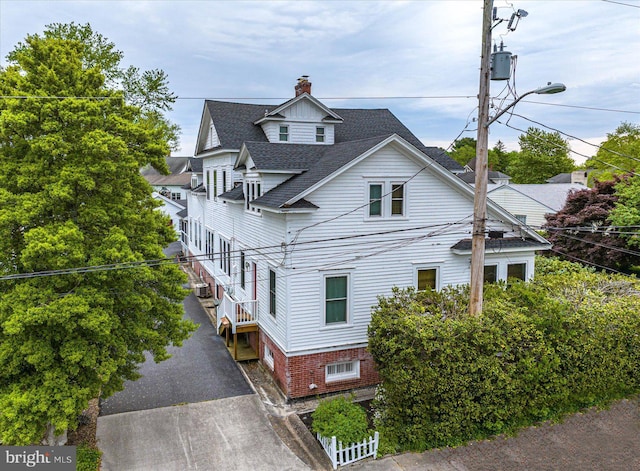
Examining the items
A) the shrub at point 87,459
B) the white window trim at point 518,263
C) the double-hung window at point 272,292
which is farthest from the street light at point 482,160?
the shrub at point 87,459

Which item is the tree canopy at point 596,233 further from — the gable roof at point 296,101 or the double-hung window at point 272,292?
the double-hung window at point 272,292

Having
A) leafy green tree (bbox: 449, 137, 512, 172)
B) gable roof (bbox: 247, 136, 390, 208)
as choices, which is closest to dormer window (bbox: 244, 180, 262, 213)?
gable roof (bbox: 247, 136, 390, 208)

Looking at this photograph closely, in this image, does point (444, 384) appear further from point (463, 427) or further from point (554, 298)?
point (554, 298)

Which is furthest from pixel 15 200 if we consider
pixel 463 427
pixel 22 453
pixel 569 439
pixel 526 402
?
pixel 569 439

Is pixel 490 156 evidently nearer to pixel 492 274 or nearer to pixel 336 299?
pixel 492 274

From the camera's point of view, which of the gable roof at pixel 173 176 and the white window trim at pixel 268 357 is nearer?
the white window trim at pixel 268 357

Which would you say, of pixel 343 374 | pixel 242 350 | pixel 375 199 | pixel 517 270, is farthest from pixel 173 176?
pixel 517 270
